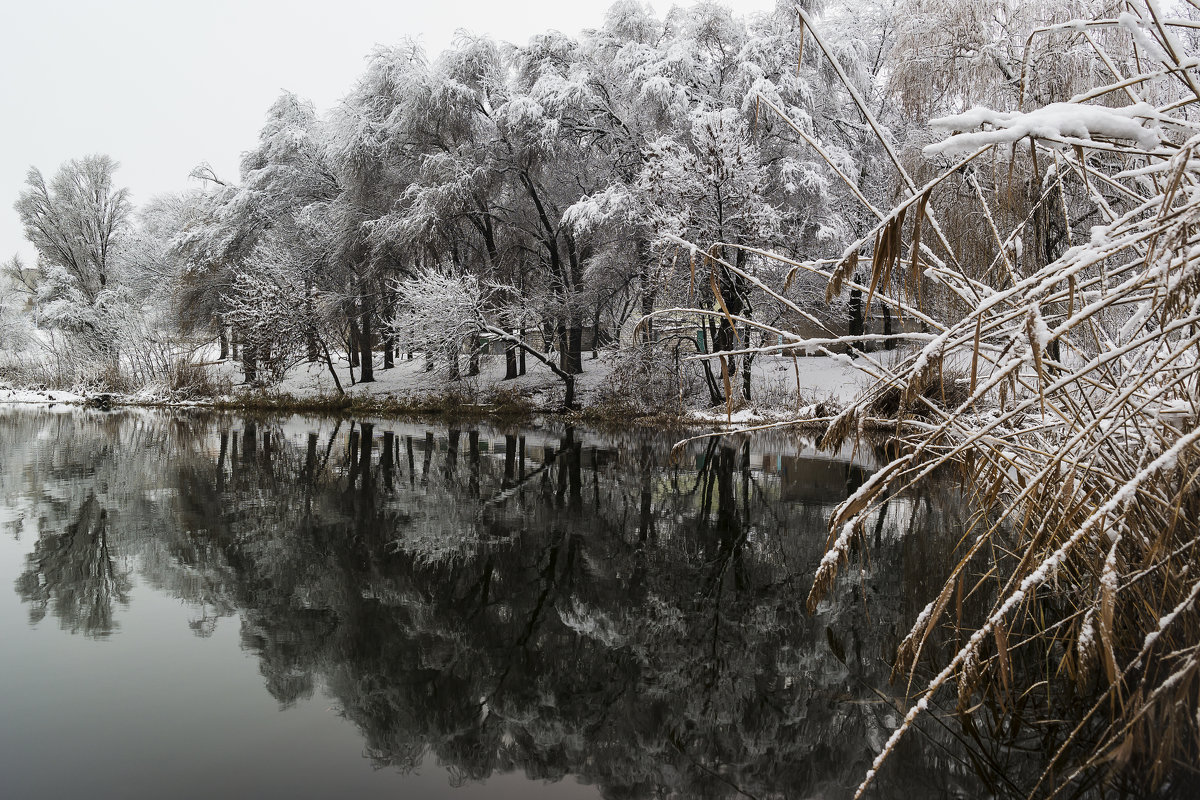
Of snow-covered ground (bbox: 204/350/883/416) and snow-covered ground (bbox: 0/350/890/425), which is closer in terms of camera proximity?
snow-covered ground (bbox: 0/350/890/425)

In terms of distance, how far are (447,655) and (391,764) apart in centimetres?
82

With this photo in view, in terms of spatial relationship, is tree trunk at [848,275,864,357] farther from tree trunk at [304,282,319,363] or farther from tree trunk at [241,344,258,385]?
tree trunk at [241,344,258,385]

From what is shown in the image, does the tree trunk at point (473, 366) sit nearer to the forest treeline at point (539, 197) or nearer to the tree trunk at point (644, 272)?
the forest treeline at point (539, 197)

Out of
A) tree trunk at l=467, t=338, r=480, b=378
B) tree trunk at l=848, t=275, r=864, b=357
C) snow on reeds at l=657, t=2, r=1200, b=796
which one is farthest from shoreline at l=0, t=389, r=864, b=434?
snow on reeds at l=657, t=2, r=1200, b=796

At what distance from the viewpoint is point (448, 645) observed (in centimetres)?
338

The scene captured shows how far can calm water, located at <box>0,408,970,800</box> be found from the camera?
240 centimetres

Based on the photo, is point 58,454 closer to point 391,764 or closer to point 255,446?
point 255,446

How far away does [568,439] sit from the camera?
517 inches

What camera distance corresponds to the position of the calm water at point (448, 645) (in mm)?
2398

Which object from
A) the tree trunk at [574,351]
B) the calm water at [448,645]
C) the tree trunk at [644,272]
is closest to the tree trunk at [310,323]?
the tree trunk at [574,351]

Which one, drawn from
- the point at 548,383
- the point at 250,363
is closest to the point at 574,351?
the point at 548,383

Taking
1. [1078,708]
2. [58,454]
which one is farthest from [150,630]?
[58,454]

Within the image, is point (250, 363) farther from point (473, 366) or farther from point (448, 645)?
point (448, 645)

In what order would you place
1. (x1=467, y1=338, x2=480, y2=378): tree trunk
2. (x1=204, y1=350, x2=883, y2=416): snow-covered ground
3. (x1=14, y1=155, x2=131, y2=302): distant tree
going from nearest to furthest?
(x1=204, y1=350, x2=883, y2=416): snow-covered ground < (x1=467, y1=338, x2=480, y2=378): tree trunk < (x1=14, y1=155, x2=131, y2=302): distant tree
